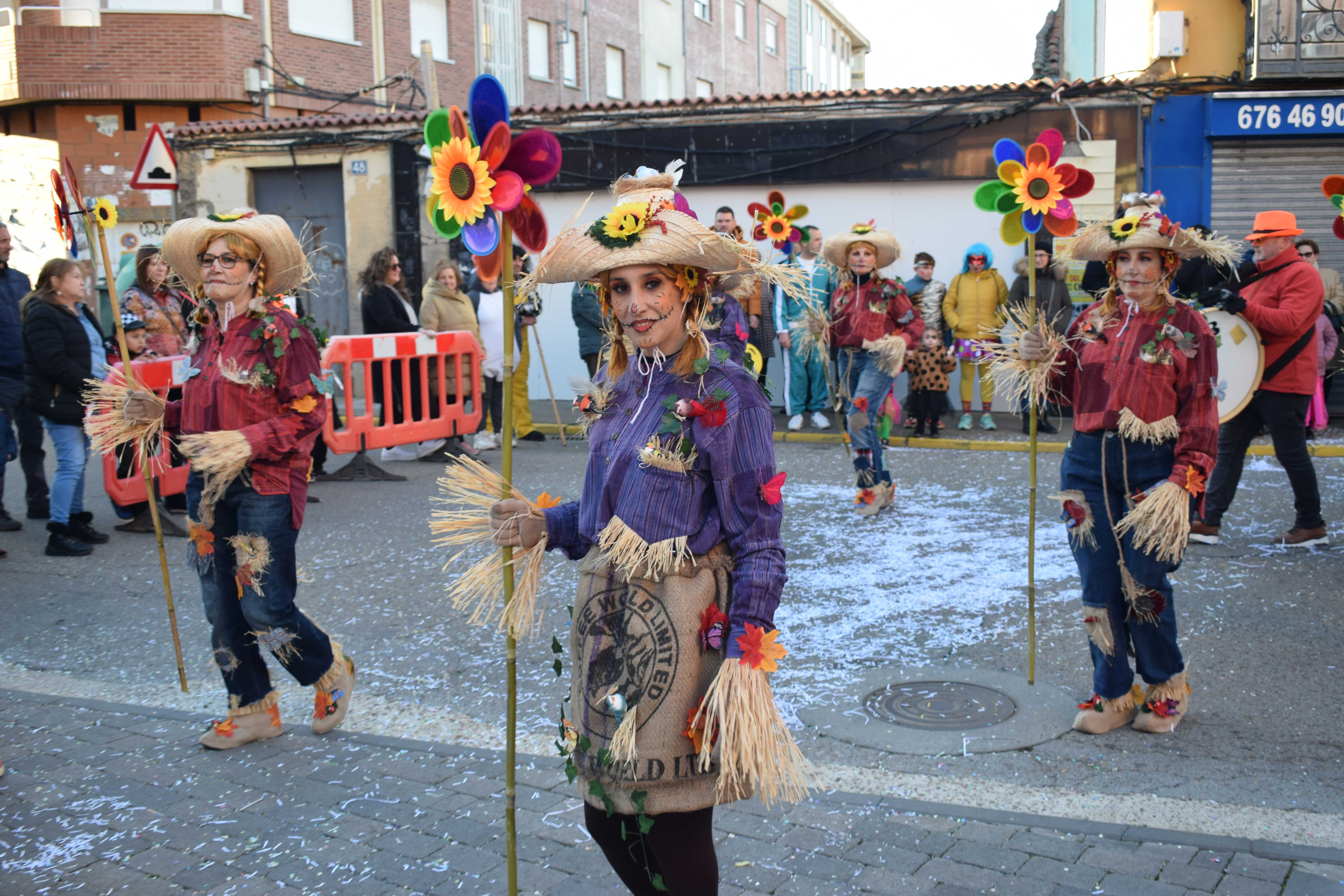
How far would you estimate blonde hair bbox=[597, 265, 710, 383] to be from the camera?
2.62 meters

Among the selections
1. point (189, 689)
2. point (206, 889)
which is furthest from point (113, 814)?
point (189, 689)

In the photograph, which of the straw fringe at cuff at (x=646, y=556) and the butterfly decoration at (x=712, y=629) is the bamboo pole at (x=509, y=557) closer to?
the straw fringe at cuff at (x=646, y=556)

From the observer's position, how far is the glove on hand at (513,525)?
2723 millimetres

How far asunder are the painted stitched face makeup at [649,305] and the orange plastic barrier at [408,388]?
730cm

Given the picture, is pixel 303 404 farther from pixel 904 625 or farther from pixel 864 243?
pixel 864 243

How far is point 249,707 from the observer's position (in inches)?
176

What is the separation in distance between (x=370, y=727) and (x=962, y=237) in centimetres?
1176

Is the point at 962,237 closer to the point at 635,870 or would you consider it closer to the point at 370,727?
the point at 370,727

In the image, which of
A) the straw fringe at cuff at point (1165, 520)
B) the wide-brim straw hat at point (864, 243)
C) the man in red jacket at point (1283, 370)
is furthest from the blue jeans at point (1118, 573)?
the wide-brim straw hat at point (864, 243)

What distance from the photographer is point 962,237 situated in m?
14.5

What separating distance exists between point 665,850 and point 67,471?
6.85m

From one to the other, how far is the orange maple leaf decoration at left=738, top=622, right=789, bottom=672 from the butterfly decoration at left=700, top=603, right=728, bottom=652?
0.28 feet

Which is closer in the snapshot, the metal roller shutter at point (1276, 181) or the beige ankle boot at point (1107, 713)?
the beige ankle boot at point (1107, 713)

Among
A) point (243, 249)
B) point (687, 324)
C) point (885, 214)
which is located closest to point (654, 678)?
point (687, 324)
